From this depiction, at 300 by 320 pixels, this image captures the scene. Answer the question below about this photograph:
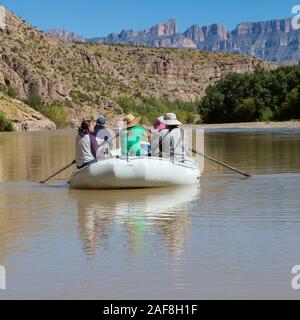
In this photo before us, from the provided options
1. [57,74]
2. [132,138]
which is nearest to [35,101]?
[57,74]

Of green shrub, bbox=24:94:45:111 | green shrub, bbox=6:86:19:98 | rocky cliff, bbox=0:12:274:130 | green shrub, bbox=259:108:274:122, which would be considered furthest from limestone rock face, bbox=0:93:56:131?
green shrub, bbox=259:108:274:122

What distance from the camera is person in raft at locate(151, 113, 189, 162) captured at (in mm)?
18734

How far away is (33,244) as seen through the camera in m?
10.7

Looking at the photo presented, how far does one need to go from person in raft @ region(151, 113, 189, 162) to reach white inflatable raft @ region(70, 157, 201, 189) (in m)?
0.43

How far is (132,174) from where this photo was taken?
17688mm

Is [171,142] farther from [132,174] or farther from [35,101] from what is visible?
[35,101]

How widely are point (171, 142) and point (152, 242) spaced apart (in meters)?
8.28

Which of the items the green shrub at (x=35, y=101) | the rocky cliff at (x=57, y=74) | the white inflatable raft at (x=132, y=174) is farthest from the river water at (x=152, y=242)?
the green shrub at (x=35, y=101)

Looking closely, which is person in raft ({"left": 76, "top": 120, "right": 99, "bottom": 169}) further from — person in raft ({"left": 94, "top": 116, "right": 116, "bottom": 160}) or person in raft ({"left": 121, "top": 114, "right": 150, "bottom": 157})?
person in raft ({"left": 121, "top": 114, "right": 150, "bottom": 157})

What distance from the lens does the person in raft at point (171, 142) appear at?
1873cm

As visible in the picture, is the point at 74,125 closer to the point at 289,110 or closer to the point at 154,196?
the point at 289,110

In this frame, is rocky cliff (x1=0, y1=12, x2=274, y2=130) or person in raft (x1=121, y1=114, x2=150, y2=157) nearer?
person in raft (x1=121, y1=114, x2=150, y2=157)

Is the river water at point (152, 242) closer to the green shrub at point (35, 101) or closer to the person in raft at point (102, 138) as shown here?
the person in raft at point (102, 138)

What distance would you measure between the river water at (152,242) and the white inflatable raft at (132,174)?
1.25 feet
